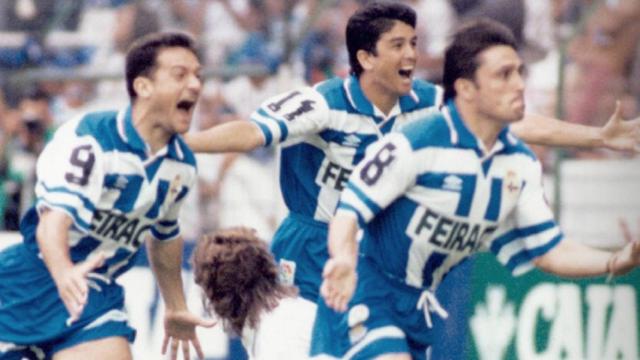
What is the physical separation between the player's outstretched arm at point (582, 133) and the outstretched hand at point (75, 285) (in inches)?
94.0

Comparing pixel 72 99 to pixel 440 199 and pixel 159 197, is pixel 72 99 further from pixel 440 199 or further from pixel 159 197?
pixel 440 199

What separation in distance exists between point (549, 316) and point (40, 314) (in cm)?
427

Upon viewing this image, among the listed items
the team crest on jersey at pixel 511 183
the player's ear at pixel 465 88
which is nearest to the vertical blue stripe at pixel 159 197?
the player's ear at pixel 465 88

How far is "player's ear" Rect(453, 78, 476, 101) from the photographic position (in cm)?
654

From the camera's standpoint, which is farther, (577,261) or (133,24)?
(133,24)

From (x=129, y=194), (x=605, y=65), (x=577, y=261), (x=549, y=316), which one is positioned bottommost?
(x=549, y=316)

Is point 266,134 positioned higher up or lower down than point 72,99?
higher up

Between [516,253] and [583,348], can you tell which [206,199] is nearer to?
[583,348]

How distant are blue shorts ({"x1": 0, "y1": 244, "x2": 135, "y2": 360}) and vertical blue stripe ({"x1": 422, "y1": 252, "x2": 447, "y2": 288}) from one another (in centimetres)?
140

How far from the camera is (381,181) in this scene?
21.0 ft

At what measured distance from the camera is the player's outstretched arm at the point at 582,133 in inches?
294

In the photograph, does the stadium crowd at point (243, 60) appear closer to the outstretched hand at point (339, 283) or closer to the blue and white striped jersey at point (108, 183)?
the blue and white striped jersey at point (108, 183)

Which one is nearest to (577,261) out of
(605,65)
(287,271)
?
(287,271)

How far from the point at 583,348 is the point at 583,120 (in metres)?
1.64
